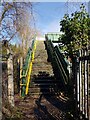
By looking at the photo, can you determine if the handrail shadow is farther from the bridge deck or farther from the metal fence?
the metal fence

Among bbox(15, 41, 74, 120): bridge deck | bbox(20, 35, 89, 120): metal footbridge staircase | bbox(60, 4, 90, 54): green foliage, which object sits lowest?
bbox(15, 41, 74, 120): bridge deck

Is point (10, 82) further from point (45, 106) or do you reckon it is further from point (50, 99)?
point (50, 99)

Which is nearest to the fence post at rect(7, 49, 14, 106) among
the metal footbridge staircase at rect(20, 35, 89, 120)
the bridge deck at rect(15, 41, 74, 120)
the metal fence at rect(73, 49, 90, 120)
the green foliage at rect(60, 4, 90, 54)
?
the bridge deck at rect(15, 41, 74, 120)

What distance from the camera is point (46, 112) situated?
9438mm

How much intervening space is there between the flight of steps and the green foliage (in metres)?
1.98

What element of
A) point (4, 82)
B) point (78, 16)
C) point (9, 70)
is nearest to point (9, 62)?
point (9, 70)

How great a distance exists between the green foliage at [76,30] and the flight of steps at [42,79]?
198cm

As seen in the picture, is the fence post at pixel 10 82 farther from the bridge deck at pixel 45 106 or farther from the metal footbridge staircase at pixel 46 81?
the metal footbridge staircase at pixel 46 81

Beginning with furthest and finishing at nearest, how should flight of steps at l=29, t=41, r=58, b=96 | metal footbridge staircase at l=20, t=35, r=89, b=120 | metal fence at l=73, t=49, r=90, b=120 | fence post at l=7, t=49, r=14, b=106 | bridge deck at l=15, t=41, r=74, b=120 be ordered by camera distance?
1. flight of steps at l=29, t=41, r=58, b=96
2. metal footbridge staircase at l=20, t=35, r=89, b=120
3. fence post at l=7, t=49, r=14, b=106
4. bridge deck at l=15, t=41, r=74, b=120
5. metal fence at l=73, t=49, r=90, b=120

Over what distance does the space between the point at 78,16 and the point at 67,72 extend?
269 cm

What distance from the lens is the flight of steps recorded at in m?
13.2

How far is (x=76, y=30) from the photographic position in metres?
13.2

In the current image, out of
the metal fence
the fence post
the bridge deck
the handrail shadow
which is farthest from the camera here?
the fence post

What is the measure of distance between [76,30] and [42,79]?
3415 mm
